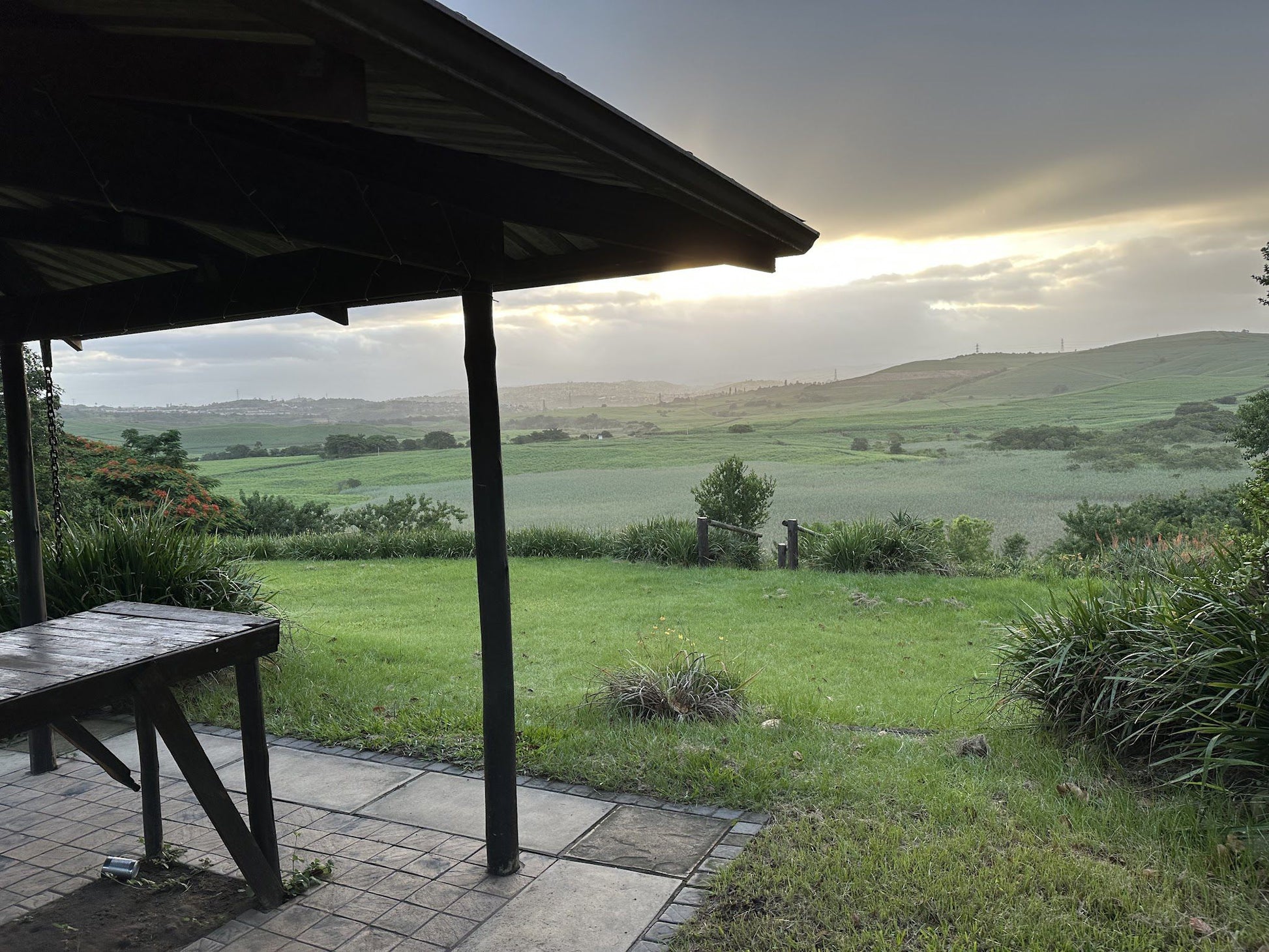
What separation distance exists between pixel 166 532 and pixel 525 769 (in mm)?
3672

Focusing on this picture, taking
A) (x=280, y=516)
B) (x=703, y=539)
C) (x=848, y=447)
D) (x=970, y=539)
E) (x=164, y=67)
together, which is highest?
(x=164, y=67)

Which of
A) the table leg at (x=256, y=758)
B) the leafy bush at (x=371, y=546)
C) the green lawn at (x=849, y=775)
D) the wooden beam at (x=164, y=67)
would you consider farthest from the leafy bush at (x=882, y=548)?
the wooden beam at (x=164, y=67)

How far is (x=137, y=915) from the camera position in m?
2.84

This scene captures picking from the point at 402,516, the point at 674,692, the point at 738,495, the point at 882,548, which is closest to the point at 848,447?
the point at 738,495

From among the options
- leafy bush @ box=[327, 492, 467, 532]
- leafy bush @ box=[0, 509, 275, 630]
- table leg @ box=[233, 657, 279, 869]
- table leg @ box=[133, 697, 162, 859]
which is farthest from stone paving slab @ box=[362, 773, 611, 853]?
leafy bush @ box=[327, 492, 467, 532]

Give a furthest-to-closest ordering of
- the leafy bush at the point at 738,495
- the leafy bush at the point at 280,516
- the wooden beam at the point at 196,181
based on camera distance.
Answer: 1. the leafy bush at the point at 280,516
2. the leafy bush at the point at 738,495
3. the wooden beam at the point at 196,181

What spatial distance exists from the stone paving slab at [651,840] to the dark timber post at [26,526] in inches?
119

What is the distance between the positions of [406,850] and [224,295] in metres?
2.48

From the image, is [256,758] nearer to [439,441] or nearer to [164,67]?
[164,67]

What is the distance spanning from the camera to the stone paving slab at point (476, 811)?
339cm

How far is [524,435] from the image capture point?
4147cm

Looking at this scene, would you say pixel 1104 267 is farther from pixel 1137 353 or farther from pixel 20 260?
pixel 20 260

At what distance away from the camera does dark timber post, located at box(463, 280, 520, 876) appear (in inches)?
119

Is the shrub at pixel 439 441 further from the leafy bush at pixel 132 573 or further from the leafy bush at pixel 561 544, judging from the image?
the leafy bush at pixel 132 573
